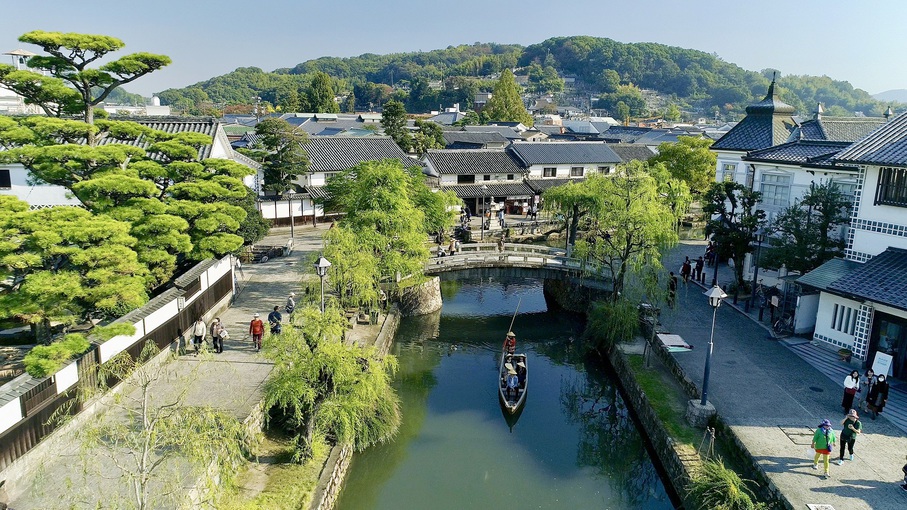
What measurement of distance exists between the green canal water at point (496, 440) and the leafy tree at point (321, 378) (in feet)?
7.46

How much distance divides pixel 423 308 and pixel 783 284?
15753 millimetres

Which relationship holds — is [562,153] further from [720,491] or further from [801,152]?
[720,491]

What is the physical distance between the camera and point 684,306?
25.6 meters

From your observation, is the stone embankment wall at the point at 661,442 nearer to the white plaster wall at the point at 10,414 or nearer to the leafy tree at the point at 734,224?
the leafy tree at the point at 734,224

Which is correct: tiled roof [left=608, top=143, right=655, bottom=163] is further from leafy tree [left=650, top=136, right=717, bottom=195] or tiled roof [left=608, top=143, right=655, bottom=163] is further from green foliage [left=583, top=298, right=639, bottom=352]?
green foliage [left=583, top=298, right=639, bottom=352]

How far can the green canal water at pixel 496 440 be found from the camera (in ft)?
49.9

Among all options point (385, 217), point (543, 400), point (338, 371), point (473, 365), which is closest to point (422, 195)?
point (385, 217)

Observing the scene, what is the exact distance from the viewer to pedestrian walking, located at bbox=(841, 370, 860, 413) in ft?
50.3

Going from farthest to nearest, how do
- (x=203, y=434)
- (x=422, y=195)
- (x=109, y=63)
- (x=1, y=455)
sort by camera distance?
1. (x=422, y=195)
2. (x=109, y=63)
3. (x=1, y=455)
4. (x=203, y=434)

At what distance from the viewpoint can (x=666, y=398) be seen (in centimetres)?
1778

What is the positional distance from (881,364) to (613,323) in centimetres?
834

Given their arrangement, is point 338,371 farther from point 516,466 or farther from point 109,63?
point 109,63

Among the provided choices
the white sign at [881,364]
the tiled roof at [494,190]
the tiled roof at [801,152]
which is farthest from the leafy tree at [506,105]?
the white sign at [881,364]

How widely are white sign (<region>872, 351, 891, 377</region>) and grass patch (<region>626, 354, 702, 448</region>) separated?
540 cm
